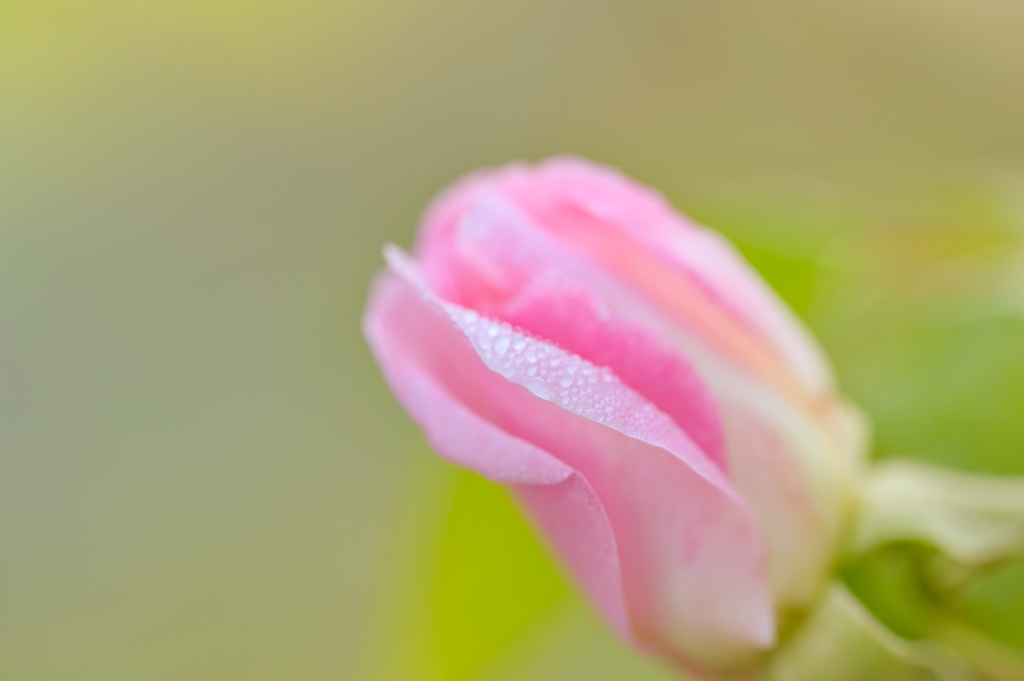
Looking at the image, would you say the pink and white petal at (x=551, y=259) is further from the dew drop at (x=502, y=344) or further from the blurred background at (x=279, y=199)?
the blurred background at (x=279, y=199)

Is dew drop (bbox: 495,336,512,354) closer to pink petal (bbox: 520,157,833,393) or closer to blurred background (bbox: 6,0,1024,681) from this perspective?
pink petal (bbox: 520,157,833,393)

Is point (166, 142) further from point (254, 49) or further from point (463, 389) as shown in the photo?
point (463, 389)

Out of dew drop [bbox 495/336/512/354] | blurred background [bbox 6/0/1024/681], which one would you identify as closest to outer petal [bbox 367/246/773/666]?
dew drop [bbox 495/336/512/354]

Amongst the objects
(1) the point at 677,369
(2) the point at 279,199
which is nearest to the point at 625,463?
(1) the point at 677,369

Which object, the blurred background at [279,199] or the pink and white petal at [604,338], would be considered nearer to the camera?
the pink and white petal at [604,338]

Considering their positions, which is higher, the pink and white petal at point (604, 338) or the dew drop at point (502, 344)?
the dew drop at point (502, 344)

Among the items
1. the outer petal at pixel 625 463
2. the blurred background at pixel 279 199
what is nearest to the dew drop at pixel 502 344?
the outer petal at pixel 625 463
